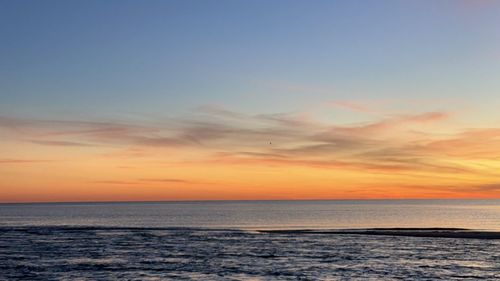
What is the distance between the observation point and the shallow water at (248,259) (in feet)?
143

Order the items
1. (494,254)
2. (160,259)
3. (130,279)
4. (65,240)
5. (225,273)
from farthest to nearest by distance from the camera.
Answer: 1. (65,240)
2. (494,254)
3. (160,259)
4. (225,273)
5. (130,279)

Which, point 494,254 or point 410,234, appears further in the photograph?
point 410,234

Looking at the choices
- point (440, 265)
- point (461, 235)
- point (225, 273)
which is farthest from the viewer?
point (461, 235)

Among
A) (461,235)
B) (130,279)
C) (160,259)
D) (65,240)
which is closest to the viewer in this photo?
(130,279)

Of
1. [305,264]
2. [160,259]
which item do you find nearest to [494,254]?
[305,264]

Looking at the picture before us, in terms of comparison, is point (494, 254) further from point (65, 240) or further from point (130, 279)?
point (65, 240)

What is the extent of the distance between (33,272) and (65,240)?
110 ft

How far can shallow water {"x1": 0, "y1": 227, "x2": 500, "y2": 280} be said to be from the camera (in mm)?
43688

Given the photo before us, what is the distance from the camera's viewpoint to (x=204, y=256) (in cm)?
5691

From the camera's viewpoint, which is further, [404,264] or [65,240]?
[65,240]

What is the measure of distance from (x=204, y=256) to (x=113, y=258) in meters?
8.92

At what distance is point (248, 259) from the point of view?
54.0 m

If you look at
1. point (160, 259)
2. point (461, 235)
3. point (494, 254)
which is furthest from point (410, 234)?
point (160, 259)

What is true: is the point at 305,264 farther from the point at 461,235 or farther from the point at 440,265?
the point at 461,235
